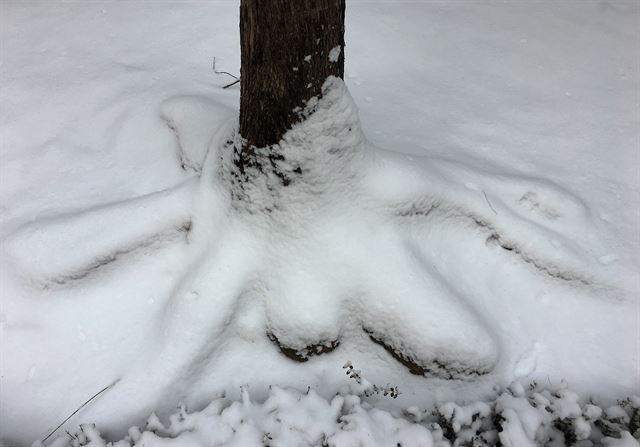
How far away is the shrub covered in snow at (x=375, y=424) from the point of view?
1618 millimetres

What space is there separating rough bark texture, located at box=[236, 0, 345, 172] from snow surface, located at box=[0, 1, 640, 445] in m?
0.11

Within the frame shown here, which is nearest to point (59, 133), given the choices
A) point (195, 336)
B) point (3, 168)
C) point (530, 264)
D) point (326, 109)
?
point (3, 168)

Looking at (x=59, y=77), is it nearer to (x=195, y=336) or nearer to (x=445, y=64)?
(x=195, y=336)

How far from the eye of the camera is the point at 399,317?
191cm

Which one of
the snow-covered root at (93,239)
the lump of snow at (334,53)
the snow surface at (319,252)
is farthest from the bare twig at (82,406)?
the lump of snow at (334,53)

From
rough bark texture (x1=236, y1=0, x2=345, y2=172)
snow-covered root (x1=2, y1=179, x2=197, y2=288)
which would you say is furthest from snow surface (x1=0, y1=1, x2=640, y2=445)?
rough bark texture (x1=236, y1=0, x2=345, y2=172)

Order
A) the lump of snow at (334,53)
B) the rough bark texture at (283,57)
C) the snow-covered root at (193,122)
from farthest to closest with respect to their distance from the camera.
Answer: the snow-covered root at (193,122) < the lump of snow at (334,53) < the rough bark texture at (283,57)

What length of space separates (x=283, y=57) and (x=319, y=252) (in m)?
0.80

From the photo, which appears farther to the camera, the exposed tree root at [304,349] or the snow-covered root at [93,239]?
the snow-covered root at [93,239]

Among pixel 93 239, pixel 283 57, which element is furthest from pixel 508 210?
pixel 93 239

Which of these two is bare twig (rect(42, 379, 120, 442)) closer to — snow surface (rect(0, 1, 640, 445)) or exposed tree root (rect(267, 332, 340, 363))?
A: snow surface (rect(0, 1, 640, 445))

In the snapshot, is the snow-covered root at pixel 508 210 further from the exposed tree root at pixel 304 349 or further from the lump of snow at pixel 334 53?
the exposed tree root at pixel 304 349

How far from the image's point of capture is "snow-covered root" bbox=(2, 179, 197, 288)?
2094 mm

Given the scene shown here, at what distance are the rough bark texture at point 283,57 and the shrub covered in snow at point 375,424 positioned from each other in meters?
1.03
